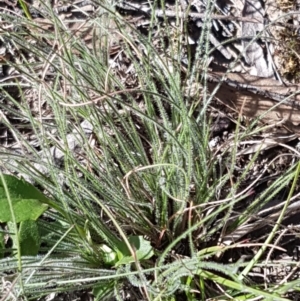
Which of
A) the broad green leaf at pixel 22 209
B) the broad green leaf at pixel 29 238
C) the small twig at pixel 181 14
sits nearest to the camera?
Result: the broad green leaf at pixel 22 209

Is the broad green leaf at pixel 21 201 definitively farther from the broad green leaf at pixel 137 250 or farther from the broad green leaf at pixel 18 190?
the broad green leaf at pixel 137 250

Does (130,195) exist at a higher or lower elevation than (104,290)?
higher

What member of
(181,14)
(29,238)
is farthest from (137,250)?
(181,14)

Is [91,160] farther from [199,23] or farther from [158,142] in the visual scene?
[199,23]

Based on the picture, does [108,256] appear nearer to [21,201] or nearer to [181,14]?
[21,201]

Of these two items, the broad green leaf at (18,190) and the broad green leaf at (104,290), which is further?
the broad green leaf at (104,290)

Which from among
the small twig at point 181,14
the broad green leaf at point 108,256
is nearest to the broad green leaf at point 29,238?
the broad green leaf at point 108,256
